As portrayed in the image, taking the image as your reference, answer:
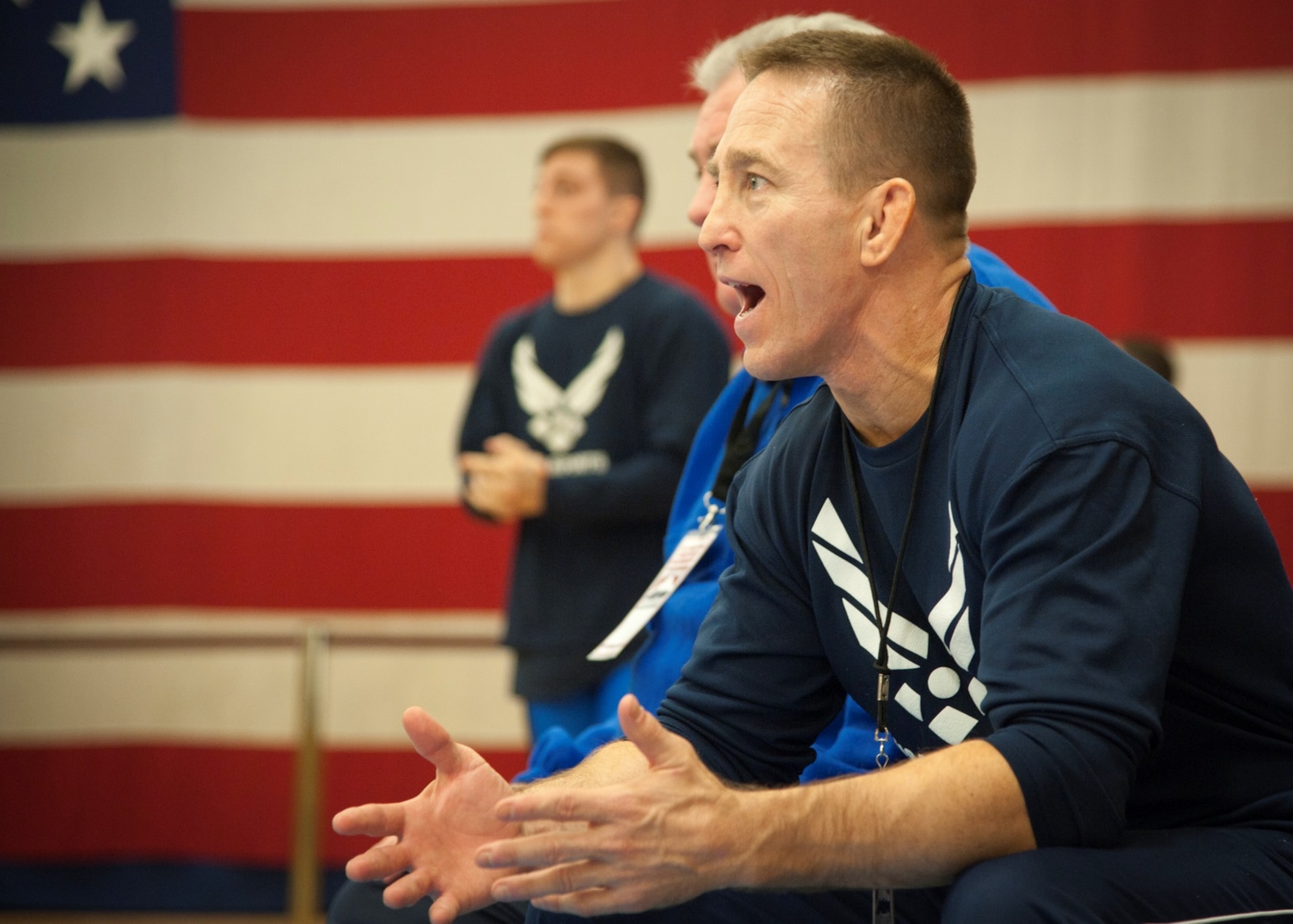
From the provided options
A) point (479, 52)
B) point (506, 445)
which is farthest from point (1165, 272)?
point (479, 52)

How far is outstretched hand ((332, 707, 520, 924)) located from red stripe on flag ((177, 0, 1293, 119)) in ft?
8.26

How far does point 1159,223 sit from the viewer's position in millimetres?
3094

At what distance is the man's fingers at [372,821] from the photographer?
104 cm

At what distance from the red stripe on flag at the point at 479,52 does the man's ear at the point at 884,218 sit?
222 centimetres

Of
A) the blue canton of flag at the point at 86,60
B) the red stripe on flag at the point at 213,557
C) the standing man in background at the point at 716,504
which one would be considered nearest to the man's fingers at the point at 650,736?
the standing man in background at the point at 716,504

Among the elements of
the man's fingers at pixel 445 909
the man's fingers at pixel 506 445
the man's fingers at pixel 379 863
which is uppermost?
the man's fingers at pixel 506 445

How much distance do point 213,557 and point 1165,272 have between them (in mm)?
2476

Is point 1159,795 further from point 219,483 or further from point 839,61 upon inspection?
point 219,483

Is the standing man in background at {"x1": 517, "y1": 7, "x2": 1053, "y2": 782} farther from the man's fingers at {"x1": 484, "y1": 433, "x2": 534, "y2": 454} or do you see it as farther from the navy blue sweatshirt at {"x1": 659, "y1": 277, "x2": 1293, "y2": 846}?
the man's fingers at {"x1": 484, "y1": 433, "x2": 534, "y2": 454}

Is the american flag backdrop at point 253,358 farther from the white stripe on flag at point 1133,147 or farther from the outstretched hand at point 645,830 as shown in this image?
the outstretched hand at point 645,830

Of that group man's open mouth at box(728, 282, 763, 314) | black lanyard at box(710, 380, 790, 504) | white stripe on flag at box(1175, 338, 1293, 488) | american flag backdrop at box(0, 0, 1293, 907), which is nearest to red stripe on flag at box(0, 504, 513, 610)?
american flag backdrop at box(0, 0, 1293, 907)

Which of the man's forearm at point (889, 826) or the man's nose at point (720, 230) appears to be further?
the man's nose at point (720, 230)

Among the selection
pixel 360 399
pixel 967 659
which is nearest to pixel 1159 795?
pixel 967 659

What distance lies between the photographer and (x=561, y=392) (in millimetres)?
2619
